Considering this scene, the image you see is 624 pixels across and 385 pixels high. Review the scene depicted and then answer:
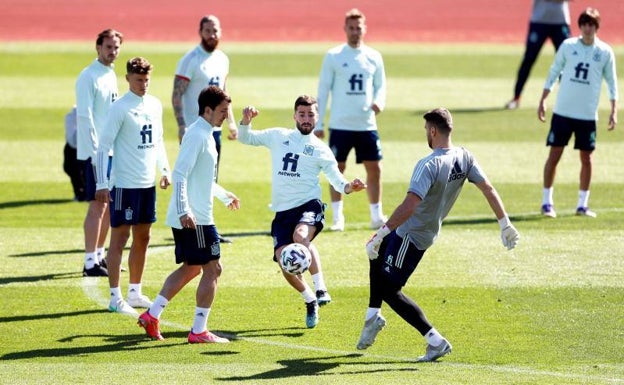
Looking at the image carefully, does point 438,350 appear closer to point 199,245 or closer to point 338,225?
point 199,245

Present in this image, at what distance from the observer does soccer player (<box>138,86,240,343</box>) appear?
1021 cm

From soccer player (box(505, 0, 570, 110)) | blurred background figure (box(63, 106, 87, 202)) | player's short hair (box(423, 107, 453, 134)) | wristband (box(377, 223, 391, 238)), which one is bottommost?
blurred background figure (box(63, 106, 87, 202))

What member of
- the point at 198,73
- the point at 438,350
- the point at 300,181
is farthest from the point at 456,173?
the point at 198,73

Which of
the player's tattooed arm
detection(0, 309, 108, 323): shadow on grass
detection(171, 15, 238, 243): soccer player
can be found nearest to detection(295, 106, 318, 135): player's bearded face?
detection(0, 309, 108, 323): shadow on grass

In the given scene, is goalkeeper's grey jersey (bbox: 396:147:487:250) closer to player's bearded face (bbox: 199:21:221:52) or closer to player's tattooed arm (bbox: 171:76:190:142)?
player's tattooed arm (bbox: 171:76:190:142)

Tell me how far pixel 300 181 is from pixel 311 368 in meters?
2.09

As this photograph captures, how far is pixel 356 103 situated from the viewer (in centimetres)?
1535

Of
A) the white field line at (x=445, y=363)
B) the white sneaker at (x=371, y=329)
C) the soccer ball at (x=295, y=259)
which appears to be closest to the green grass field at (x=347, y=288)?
the white field line at (x=445, y=363)

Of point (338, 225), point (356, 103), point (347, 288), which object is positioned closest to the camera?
point (347, 288)

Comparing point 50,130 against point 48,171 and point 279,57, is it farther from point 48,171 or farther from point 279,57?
point 279,57

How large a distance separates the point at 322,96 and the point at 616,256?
431 centimetres

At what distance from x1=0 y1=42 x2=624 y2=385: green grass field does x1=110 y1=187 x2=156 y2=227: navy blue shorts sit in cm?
92

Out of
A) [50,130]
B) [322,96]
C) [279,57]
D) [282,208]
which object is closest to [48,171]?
[50,130]

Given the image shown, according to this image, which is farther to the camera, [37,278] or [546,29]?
[546,29]
